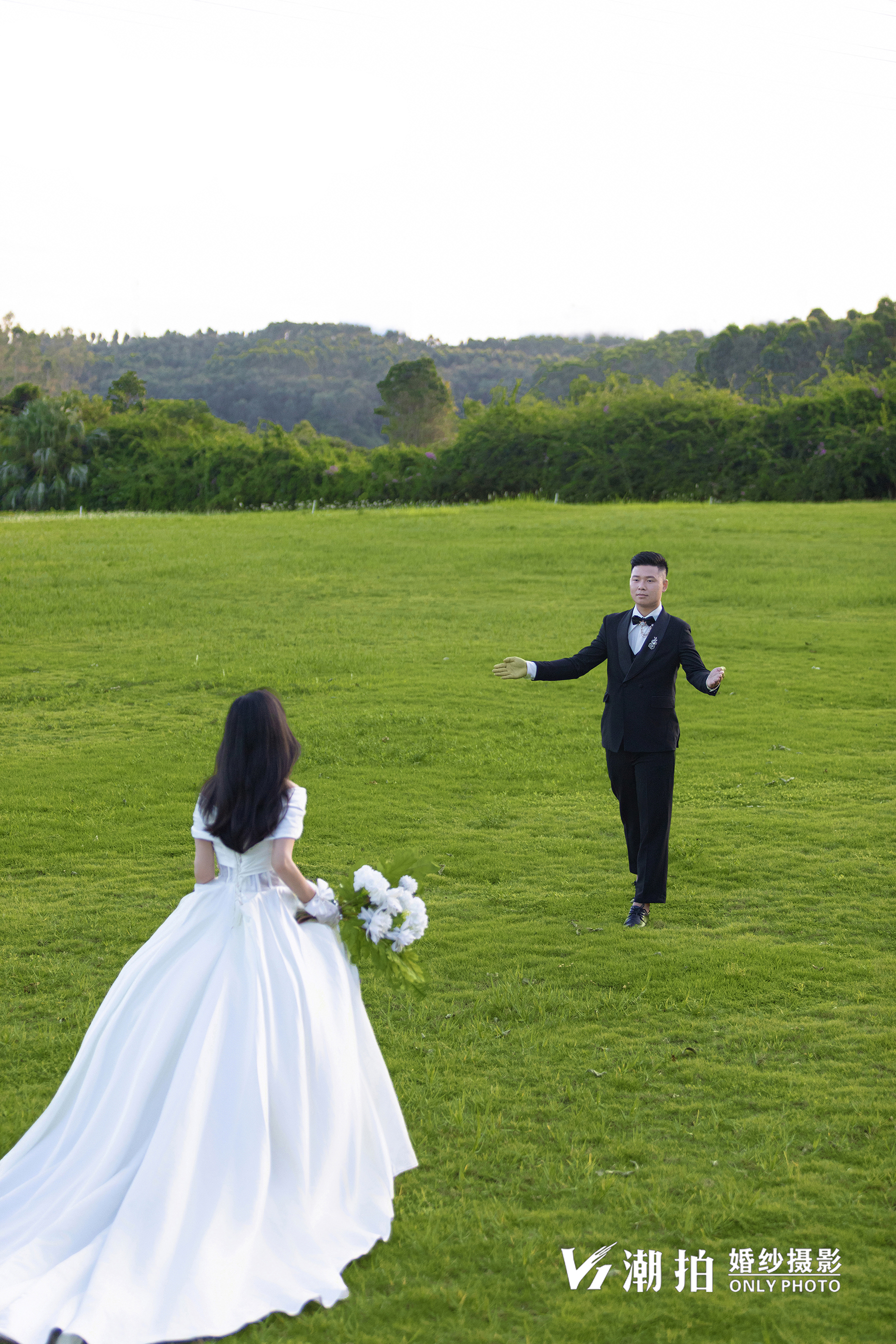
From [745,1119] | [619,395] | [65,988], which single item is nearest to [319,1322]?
[745,1119]

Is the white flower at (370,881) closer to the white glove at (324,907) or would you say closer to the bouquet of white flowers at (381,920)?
the bouquet of white flowers at (381,920)

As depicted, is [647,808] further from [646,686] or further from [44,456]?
[44,456]

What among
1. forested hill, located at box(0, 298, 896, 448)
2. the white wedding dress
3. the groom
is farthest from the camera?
forested hill, located at box(0, 298, 896, 448)

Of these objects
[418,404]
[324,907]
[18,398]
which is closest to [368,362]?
[418,404]

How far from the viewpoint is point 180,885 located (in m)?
9.05

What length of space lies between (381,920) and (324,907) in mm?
262

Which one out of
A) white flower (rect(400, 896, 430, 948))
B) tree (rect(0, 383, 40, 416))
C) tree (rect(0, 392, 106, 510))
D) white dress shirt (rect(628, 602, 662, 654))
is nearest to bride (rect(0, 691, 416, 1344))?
white flower (rect(400, 896, 430, 948))

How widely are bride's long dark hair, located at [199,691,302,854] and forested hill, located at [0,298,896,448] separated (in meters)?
57.9

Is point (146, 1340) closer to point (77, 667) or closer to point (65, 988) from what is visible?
point (65, 988)

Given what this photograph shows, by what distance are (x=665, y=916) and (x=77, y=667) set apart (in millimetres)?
12331

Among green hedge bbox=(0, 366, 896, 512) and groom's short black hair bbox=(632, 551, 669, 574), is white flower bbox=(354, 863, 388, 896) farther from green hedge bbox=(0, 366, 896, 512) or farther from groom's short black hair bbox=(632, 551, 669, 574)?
green hedge bbox=(0, 366, 896, 512)

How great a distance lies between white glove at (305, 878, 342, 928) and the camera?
4.56m

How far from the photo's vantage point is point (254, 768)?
437 cm

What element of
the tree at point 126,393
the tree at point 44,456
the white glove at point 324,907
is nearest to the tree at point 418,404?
the tree at point 126,393
